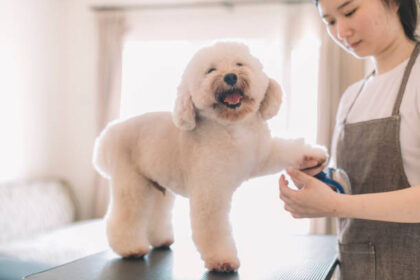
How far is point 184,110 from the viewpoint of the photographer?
0.90 meters

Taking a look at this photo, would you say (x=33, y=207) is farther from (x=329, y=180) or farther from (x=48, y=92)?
(x=329, y=180)


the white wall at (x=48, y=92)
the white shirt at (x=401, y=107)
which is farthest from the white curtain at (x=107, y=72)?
the white shirt at (x=401, y=107)

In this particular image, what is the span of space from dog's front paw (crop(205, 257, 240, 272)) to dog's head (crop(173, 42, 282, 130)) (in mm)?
310

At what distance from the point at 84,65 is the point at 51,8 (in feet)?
2.03

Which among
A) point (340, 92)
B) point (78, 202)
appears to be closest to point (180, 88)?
point (340, 92)

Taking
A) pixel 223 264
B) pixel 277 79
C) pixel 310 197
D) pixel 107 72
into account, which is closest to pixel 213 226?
A: pixel 223 264

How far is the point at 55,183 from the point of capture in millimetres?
3826

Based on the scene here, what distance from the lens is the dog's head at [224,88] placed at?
0.85 m

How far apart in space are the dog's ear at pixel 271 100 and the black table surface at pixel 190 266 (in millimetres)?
385

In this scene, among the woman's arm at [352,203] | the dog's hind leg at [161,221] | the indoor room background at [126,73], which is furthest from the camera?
the indoor room background at [126,73]

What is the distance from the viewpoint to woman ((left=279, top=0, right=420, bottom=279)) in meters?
0.87

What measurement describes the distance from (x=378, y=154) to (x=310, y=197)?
0.25 metres

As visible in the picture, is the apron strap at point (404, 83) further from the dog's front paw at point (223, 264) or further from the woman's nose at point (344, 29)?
the dog's front paw at point (223, 264)

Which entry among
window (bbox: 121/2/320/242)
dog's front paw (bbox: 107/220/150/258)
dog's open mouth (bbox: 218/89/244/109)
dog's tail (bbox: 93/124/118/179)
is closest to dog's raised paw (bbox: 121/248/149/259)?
dog's front paw (bbox: 107/220/150/258)
